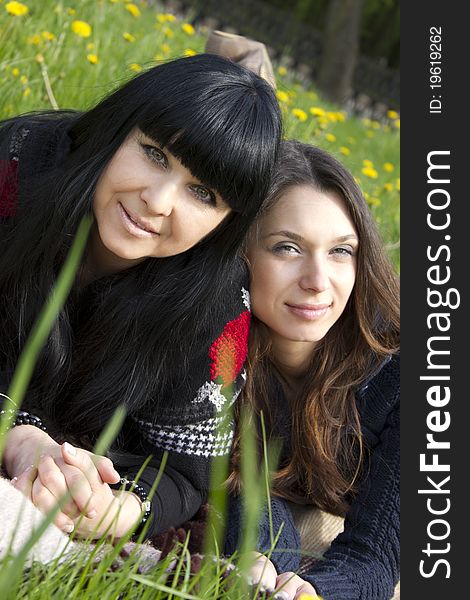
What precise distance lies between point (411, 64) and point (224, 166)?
0.79 m

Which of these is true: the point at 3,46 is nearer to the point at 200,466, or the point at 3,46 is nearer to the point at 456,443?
the point at 200,466

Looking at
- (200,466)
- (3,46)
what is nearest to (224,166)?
(200,466)

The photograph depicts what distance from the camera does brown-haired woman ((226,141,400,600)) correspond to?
2.10m

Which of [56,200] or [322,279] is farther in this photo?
[322,279]

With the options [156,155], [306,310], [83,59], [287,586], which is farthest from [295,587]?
[83,59]

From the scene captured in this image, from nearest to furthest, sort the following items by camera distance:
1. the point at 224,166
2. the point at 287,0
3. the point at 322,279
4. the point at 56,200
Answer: the point at 224,166, the point at 56,200, the point at 322,279, the point at 287,0

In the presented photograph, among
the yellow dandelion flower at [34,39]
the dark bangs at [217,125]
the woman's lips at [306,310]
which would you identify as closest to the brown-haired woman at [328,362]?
the woman's lips at [306,310]

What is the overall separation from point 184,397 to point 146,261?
11.5 inches

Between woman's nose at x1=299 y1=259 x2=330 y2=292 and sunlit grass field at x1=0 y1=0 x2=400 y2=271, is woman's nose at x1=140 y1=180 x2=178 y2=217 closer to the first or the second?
woman's nose at x1=299 y1=259 x2=330 y2=292

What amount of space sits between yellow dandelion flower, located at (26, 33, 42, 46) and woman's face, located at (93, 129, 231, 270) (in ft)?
5.16

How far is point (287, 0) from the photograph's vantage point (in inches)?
731

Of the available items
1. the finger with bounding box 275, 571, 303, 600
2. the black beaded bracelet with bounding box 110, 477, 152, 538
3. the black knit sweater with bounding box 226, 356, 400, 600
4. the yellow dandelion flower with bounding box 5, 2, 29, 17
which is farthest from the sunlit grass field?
the finger with bounding box 275, 571, 303, 600

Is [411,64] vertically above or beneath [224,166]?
above

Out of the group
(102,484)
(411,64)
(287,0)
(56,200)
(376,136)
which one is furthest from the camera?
(287,0)
